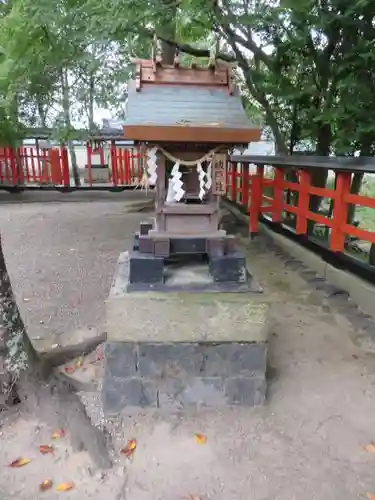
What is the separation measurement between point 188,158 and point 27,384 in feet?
6.43

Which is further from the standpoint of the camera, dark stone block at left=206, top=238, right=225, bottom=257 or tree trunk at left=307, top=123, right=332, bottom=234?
tree trunk at left=307, top=123, right=332, bottom=234

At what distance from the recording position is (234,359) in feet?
9.90

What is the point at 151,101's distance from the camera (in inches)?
117

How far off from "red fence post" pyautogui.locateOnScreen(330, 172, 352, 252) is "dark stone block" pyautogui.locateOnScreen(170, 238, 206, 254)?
8.29ft

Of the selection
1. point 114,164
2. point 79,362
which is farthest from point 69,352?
point 114,164

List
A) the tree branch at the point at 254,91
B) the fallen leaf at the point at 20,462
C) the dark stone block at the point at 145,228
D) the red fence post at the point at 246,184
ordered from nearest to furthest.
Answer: the fallen leaf at the point at 20,462, the dark stone block at the point at 145,228, the tree branch at the point at 254,91, the red fence post at the point at 246,184

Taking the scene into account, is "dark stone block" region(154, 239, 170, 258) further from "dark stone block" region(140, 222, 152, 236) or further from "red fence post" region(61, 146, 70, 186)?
"red fence post" region(61, 146, 70, 186)

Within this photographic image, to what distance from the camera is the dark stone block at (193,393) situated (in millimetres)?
3049

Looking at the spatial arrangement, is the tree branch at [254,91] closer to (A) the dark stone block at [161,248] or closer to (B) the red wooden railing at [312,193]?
(B) the red wooden railing at [312,193]

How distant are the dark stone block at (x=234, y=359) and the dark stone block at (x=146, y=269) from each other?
0.61 metres

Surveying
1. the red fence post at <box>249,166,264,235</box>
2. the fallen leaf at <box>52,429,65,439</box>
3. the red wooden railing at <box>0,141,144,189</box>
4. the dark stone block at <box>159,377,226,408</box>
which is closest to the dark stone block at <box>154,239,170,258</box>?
the dark stone block at <box>159,377,226,408</box>

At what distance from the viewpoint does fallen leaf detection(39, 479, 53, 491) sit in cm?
244

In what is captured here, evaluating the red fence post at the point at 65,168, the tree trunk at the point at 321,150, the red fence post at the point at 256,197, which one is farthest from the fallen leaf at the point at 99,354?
the red fence post at the point at 65,168

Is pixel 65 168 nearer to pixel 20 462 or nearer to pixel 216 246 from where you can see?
pixel 216 246
